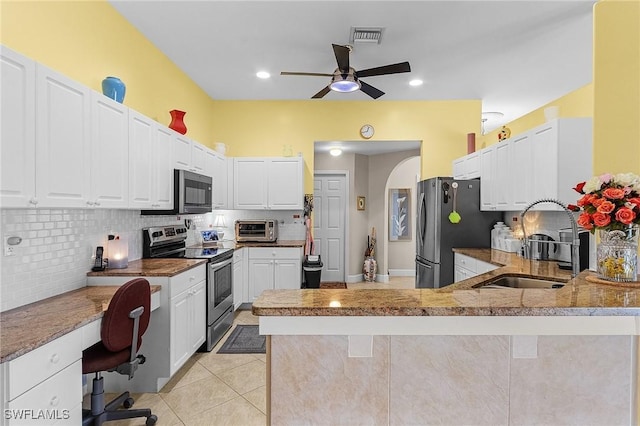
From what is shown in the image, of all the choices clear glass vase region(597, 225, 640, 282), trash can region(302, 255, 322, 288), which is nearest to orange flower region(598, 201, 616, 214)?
clear glass vase region(597, 225, 640, 282)

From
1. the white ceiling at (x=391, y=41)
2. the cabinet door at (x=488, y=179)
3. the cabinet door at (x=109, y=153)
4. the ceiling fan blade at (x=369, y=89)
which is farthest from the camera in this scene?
the cabinet door at (x=488, y=179)

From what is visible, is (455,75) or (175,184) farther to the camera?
(455,75)

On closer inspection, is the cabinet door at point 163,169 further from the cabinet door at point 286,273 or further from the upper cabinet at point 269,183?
the cabinet door at point 286,273

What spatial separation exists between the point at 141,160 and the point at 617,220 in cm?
311

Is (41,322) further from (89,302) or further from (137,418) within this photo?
(137,418)

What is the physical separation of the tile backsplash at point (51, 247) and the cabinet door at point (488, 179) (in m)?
3.81

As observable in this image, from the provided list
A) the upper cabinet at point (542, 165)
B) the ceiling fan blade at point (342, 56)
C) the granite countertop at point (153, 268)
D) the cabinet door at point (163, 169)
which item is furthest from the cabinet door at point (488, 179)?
the cabinet door at point (163, 169)

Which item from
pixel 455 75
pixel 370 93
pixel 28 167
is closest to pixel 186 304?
pixel 28 167

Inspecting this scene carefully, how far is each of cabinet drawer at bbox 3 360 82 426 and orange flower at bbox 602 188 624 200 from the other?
2744mm

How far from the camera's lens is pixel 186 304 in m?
2.83

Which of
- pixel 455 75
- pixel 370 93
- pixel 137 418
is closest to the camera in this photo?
pixel 137 418

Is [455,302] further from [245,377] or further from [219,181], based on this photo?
[219,181]

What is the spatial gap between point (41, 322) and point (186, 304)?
119 cm

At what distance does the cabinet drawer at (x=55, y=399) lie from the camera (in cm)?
139
